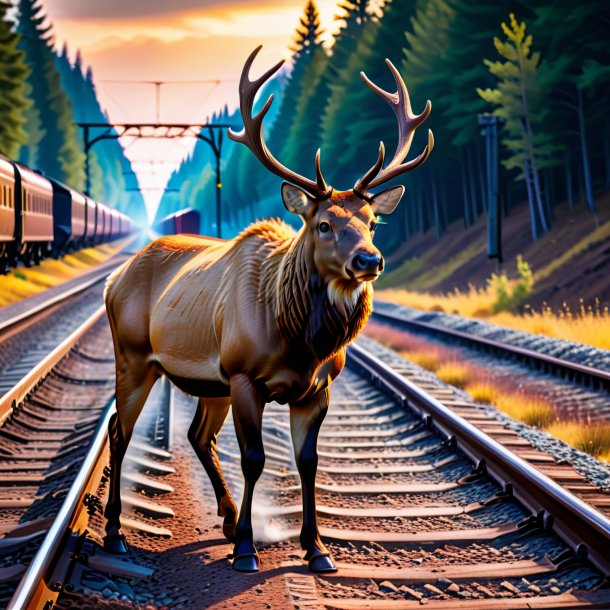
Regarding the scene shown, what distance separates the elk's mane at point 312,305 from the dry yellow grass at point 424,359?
983cm

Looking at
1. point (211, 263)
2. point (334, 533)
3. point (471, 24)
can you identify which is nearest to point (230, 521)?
point (334, 533)

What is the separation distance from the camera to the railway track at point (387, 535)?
516 cm

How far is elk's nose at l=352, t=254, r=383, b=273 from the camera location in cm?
491

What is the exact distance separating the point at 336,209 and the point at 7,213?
73.8 ft

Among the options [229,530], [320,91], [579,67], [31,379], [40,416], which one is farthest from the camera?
[320,91]

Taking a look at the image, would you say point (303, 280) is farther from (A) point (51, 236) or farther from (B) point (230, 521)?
(A) point (51, 236)

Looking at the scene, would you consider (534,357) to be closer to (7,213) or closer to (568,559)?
(568,559)

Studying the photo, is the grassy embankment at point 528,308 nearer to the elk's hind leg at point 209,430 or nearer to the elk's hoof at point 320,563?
the elk's hind leg at point 209,430

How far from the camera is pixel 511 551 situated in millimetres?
5957

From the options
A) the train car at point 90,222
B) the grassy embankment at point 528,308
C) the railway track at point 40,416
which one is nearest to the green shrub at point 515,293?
the grassy embankment at point 528,308

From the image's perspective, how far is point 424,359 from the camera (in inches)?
629

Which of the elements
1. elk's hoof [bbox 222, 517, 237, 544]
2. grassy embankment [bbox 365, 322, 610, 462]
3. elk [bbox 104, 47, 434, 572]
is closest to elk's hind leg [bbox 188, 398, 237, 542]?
elk [bbox 104, 47, 434, 572]

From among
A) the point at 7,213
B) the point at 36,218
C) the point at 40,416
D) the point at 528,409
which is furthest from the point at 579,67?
the point at 40,416

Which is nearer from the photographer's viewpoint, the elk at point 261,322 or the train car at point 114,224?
the elk at point 261,322
